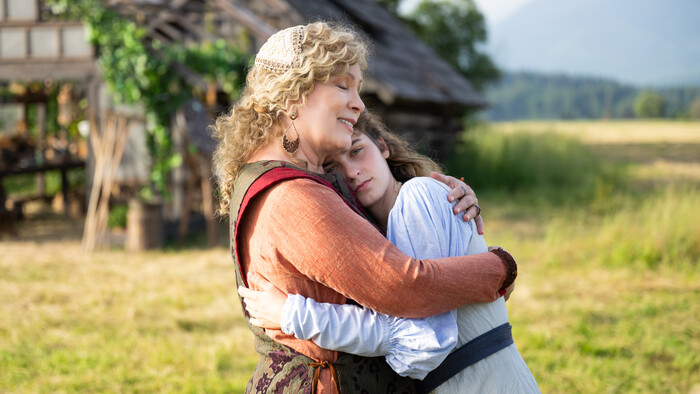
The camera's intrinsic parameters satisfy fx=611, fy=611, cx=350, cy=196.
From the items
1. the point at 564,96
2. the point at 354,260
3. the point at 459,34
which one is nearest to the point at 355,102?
the point at 354,260

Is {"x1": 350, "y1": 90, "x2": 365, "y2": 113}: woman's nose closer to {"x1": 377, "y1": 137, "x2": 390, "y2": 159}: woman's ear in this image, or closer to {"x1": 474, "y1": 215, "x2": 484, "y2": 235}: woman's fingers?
{"x1": 377, "y1": 137, "x2": 390, "y2": 159}: woman's ear

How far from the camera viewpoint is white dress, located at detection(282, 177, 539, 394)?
1646mm

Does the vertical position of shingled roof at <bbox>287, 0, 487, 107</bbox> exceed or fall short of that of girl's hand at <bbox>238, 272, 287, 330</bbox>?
it falls short

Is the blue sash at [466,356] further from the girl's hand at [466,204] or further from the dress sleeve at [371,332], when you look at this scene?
the girl's hand at [466,204]

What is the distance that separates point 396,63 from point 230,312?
7.14 m

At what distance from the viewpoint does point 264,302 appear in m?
1.73

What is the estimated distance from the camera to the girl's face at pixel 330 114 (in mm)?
1805

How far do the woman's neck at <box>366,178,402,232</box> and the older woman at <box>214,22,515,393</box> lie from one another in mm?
242

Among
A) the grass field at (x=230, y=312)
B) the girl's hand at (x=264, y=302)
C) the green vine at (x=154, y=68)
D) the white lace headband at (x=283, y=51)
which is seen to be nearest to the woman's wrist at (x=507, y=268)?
the girl's hand at (x=264, y=302)

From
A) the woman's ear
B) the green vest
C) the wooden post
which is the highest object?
the woman's ear

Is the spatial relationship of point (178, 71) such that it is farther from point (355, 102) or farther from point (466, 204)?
point (466, 204)

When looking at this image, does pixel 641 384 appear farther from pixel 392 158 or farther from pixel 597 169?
pixel 597 169

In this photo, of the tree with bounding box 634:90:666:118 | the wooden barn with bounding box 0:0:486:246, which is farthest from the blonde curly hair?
the tree with bounding box 634:90:666:118

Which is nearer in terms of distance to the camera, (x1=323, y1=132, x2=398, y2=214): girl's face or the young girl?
the young girl
